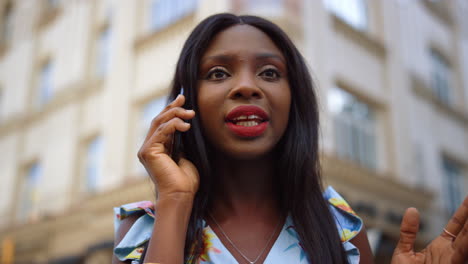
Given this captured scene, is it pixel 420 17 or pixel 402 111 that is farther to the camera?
pixel 420 17

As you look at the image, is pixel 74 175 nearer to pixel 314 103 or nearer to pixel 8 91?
pixel 8 91

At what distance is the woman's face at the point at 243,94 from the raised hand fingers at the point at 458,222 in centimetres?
57

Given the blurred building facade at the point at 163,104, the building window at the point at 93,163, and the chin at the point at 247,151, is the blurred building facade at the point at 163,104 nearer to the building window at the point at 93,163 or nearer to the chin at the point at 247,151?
the building window at the point at 93,163

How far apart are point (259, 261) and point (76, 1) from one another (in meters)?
12.8

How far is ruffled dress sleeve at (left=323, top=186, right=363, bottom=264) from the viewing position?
65.1 inches

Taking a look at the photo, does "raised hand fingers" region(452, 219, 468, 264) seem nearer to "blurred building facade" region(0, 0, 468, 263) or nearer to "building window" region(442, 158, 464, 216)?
"blurred building facade" region(0, 0, 468, 263)

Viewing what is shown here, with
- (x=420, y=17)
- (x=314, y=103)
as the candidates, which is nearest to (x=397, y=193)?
(x=420, y=17)

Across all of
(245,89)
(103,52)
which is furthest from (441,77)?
(245,89)

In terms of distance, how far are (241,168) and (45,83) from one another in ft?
42.7

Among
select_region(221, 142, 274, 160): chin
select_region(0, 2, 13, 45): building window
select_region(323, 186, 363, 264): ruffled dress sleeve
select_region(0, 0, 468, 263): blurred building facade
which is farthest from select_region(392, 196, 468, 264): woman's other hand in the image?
select_region(0, 2, 13, 45): building window

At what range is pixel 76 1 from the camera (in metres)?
13.2

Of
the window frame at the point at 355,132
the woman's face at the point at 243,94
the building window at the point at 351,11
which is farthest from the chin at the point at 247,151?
the building window at the point at 351,11

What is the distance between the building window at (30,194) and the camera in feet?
40.1

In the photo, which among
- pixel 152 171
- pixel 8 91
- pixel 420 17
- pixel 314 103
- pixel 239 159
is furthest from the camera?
pixel 8 91
